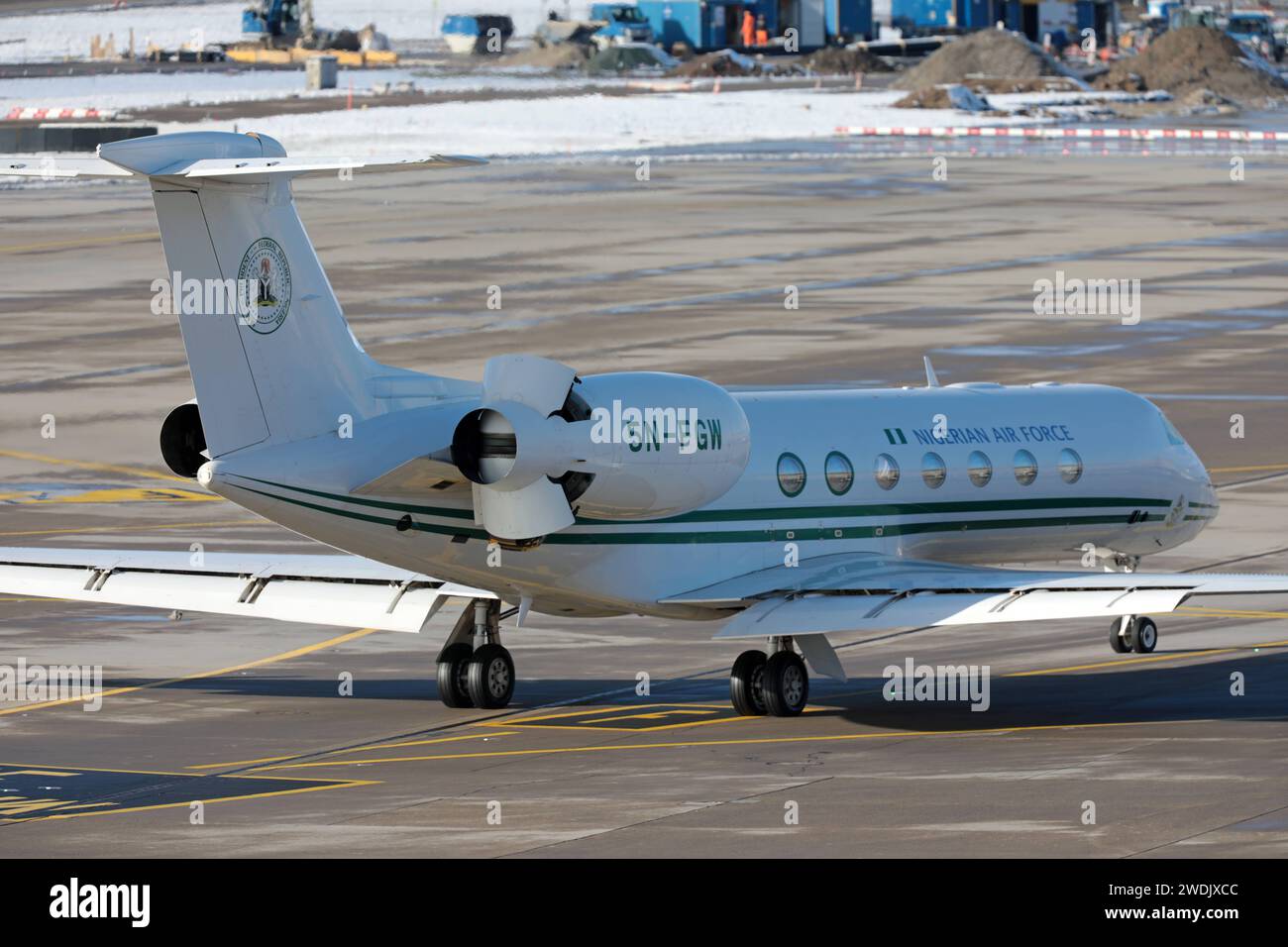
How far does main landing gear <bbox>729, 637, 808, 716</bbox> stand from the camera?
23688 mm

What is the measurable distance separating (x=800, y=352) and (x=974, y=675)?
84.6ft

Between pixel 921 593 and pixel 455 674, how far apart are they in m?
4.87

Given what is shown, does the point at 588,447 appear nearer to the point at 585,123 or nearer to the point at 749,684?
the point at 749,684

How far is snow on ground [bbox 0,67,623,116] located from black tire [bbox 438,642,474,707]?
294 feet

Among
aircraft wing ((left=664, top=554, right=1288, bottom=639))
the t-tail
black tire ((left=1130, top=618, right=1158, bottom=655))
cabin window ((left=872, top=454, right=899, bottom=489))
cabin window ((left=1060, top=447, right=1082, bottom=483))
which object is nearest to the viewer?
the t-tail

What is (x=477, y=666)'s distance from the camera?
2423 centimetres

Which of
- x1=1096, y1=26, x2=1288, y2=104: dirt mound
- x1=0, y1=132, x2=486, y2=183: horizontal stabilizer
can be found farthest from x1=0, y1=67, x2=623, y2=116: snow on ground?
x1=0, y1=132, x2=486, y2=183: horizontal stabilizer

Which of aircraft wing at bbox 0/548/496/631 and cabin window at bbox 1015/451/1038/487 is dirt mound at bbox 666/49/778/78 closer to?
cabin window at bbox 1015/451/1038/487

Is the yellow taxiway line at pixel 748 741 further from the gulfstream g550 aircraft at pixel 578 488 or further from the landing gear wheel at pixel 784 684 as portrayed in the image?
the gulfstream g550 aircraft at pixel 578 488

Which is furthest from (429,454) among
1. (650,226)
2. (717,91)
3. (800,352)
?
(717,91)

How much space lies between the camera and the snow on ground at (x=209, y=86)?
119 meters

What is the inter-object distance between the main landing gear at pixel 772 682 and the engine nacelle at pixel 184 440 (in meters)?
5.87

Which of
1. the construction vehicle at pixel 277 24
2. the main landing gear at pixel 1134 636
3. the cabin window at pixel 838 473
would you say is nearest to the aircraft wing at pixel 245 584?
the cabin window at pixel 838 473

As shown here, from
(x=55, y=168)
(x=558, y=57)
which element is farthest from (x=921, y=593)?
(x=558, y=57)
